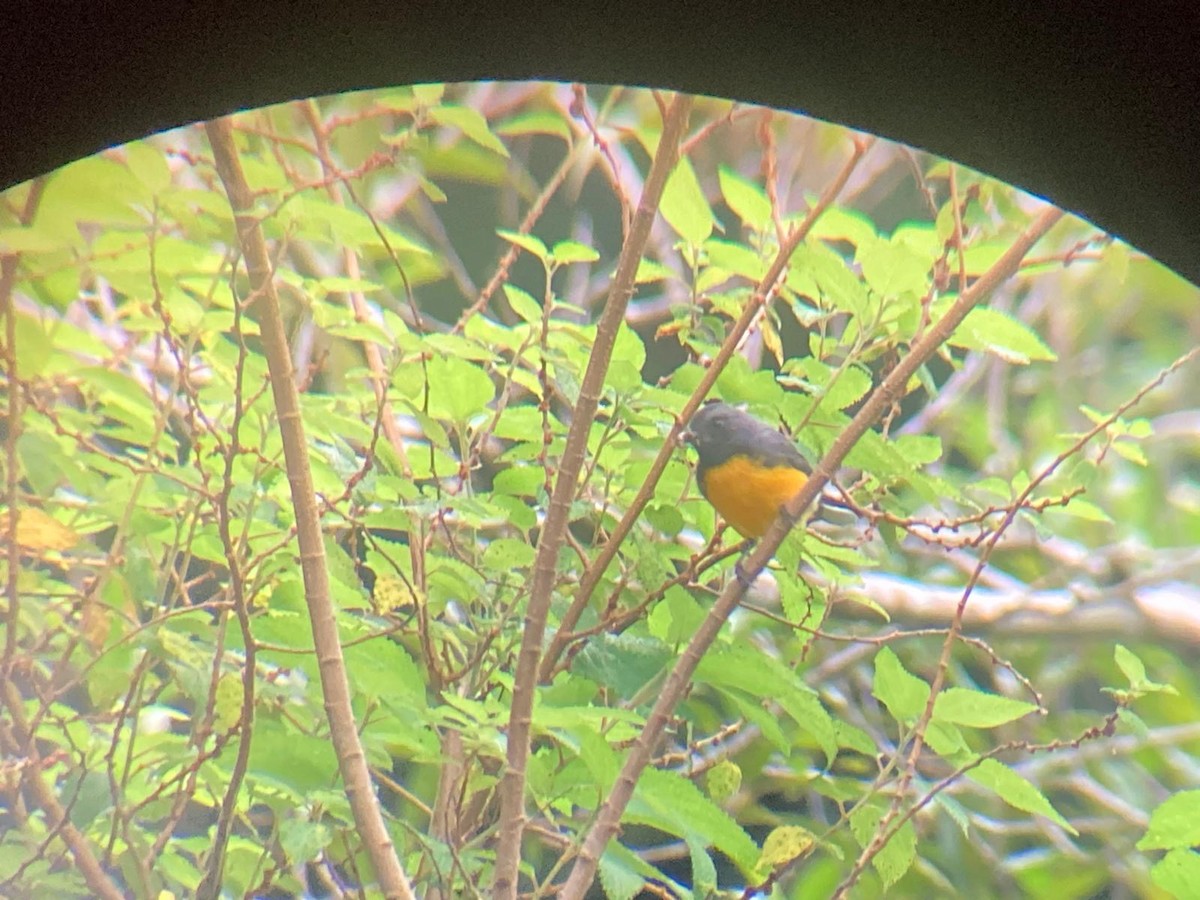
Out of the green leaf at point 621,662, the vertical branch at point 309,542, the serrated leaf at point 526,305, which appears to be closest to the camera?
the vertical branch at point 309,542

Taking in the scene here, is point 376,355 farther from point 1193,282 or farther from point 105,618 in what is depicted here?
point 1193,282

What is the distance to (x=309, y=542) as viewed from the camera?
0.84 metres

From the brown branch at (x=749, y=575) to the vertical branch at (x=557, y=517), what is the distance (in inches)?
2.1

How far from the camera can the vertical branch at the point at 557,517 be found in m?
0.83

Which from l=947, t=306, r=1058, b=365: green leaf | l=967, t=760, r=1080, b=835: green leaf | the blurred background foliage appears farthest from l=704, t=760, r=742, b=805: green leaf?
l=947, t=306, r=1058, b=365: green leaf

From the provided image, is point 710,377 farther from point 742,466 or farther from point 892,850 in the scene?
point 892,850

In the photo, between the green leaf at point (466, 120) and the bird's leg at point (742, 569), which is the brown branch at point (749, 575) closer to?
the bird's leg at point (742, 569)

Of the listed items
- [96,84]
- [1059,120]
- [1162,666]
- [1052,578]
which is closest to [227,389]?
[96,84]

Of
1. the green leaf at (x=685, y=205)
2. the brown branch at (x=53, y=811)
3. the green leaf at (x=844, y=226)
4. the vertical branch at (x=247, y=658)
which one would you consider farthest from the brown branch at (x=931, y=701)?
the brown branch at (x=53, y=811)

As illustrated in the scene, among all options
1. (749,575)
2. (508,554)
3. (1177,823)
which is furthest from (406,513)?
(1177,823)

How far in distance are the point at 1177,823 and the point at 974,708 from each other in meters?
0.17

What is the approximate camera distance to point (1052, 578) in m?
2.02

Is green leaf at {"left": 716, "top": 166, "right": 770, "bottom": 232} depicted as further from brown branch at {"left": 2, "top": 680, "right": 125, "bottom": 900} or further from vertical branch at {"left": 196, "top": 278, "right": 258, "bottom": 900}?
brown branch at {"left": 2, "top": 680, "right": 125, "bottom": 900}

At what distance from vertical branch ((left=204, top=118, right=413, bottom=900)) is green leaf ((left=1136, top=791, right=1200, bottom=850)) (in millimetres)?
588
